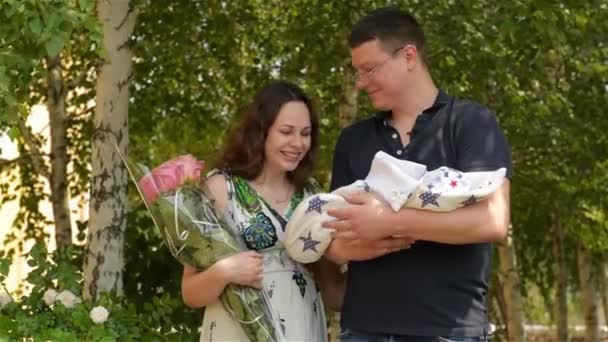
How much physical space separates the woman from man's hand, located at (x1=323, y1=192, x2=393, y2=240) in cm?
34

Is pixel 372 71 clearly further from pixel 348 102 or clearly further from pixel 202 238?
pixel 348 102

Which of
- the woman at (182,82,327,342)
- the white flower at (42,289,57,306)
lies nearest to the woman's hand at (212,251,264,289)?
the woman at (182,82,327,342)

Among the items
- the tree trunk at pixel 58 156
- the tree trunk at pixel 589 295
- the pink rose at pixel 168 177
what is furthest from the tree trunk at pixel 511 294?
the pink rose at pixel 168 177

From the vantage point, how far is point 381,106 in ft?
10.7

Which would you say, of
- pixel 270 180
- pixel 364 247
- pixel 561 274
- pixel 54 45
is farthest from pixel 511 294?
pixel 364 247

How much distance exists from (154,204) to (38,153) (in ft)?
15.9

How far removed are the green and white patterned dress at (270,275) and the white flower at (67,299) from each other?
191 centimetres

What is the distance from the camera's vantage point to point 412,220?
293 centimetres

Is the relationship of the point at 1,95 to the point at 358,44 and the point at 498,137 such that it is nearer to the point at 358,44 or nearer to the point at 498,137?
the point at 358,44

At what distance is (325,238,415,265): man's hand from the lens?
2994mm

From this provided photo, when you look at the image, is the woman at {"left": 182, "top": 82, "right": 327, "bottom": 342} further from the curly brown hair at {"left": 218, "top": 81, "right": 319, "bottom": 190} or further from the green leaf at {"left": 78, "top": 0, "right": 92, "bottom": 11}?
the green leaf at {"left": 78, "top": 0, "right": 92, "bottom": 11}

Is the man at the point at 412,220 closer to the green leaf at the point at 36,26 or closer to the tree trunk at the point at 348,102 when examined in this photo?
the green leaf at the point at 36,26

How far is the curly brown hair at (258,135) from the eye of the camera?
3463mm

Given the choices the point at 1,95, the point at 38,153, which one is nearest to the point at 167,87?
the point at 38,153
